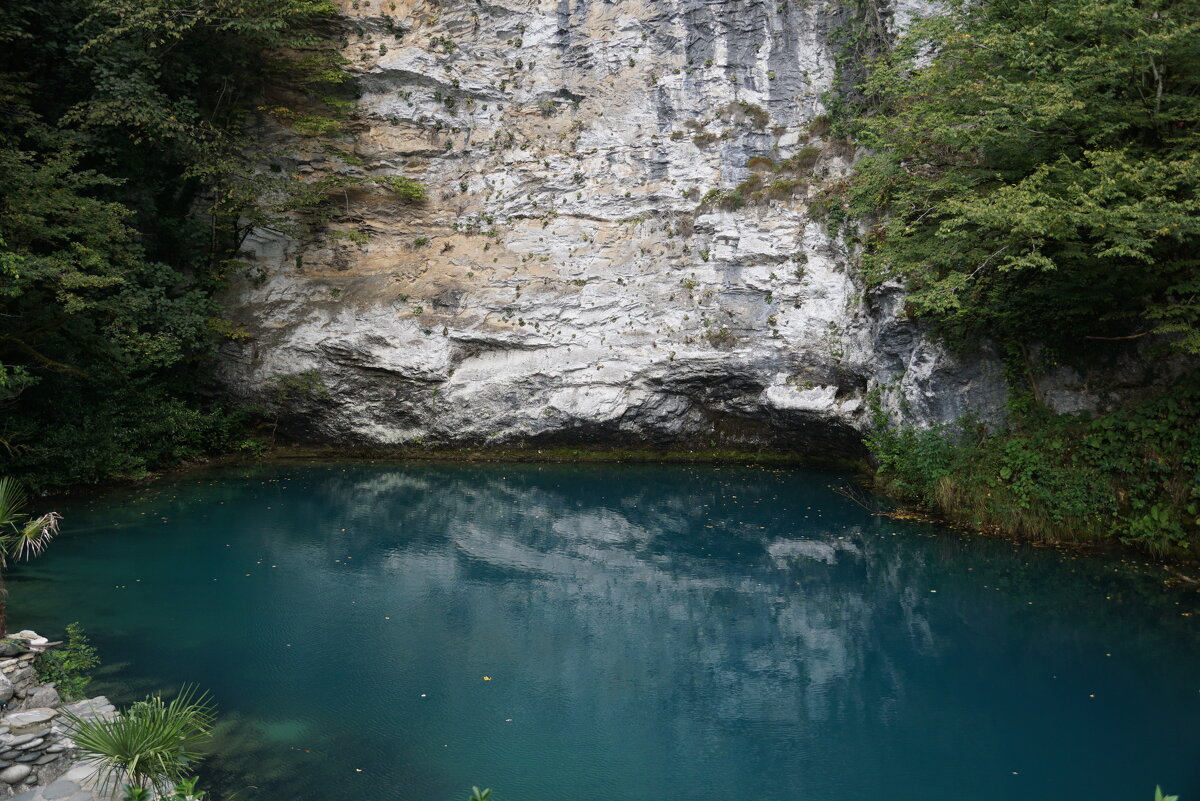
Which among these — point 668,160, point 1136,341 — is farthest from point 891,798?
point 668,160

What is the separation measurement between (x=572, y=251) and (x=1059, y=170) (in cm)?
1070

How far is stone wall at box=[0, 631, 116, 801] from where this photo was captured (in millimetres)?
4805

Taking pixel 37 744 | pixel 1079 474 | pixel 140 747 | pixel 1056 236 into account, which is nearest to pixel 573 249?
pixel 1056 236

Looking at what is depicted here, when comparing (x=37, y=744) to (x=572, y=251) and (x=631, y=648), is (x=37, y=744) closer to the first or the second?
(x=631, y=648)

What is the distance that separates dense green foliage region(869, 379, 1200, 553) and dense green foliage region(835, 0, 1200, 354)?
3.87 feet

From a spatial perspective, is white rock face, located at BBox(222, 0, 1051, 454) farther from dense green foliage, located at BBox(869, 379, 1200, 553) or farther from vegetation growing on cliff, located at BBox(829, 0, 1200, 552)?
dense green foliage, located at BBox(869, 379, 1200, 553)

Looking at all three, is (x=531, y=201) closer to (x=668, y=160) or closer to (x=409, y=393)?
(x=668, y=160)

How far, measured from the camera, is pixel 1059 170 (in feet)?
29.3

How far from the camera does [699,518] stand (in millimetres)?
12938

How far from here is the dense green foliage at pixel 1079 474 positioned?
9.80 meters

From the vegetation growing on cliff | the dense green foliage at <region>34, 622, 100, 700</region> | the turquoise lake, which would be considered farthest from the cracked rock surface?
the dense green foliage at <region>34, 622, 100, 700</region>

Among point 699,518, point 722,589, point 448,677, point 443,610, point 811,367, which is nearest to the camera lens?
point 448,677

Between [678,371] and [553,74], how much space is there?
8.02 m

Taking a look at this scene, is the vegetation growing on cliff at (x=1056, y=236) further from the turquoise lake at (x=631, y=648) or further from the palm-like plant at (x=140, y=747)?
the palm-like plant at (x=140, y=747)
